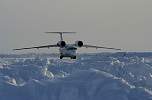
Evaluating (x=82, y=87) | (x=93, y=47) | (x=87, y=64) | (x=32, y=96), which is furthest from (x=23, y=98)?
(x=87, y=64)

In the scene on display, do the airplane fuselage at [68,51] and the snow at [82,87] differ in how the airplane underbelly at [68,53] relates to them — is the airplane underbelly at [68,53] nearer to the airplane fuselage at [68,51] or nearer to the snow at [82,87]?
the airplane fuselage at [68,51]

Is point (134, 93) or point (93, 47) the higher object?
point (93, 47)

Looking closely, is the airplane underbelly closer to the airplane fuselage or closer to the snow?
the airplane fuselage

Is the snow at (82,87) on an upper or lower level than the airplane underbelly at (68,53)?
lower

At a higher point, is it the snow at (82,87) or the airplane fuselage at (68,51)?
the airplane fuselage at (68,51)

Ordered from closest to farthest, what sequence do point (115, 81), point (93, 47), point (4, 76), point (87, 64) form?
1. point (93, 47)
2. point (115, 81)
3. point (4, 76)
4. point (87, 64)

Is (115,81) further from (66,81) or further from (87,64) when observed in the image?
(87,64)

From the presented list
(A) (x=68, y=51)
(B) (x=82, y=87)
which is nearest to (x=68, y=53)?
(A) (x=68, y=51)

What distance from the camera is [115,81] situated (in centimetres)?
7512

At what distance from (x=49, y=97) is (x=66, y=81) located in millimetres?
2720

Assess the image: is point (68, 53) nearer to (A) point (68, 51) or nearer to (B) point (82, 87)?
(A) point (68, 51)

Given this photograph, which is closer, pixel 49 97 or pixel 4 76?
pixel 49 97

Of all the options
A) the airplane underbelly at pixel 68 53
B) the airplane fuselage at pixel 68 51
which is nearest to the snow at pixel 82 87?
the airplane fuselage at pixel 68 51

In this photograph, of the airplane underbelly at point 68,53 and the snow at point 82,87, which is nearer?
the airplane underbelly at point 68,53
